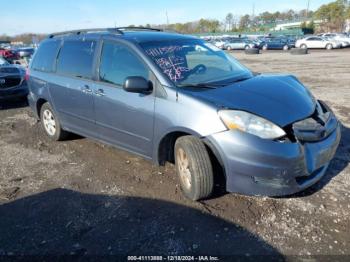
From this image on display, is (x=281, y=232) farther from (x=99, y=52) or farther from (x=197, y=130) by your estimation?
(x=99, y=52)

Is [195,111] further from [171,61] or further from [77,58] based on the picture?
[77,58]

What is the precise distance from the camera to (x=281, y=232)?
3.29 meters

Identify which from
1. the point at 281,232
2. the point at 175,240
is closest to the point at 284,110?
the point at 281,232

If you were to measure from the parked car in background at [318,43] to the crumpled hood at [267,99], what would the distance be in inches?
1475

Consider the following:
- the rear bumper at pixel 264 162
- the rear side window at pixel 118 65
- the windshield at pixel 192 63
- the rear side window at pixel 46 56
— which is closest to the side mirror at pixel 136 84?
the rear side window at pixel 118 65

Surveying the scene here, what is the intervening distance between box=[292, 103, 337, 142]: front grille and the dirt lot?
2.33ft

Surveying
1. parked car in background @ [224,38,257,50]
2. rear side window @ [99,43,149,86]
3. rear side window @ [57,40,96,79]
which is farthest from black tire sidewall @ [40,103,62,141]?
parked car in background @ [224,38,257,50]

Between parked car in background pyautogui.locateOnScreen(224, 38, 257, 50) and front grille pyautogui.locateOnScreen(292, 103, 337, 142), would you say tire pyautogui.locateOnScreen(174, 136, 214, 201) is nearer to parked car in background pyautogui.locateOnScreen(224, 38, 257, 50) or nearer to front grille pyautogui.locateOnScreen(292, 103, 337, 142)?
front grille pyautogui.locateOnScreen(292, 103, 337, 142)

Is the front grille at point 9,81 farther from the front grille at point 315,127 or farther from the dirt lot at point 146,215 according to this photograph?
the front grille at point 315,127

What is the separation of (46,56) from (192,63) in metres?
2.93

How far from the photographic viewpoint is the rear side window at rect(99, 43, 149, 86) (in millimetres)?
4227

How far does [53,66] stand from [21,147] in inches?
60.6

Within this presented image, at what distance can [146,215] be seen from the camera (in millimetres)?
3695

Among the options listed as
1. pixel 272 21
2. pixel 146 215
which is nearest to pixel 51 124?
pixel 146 215
